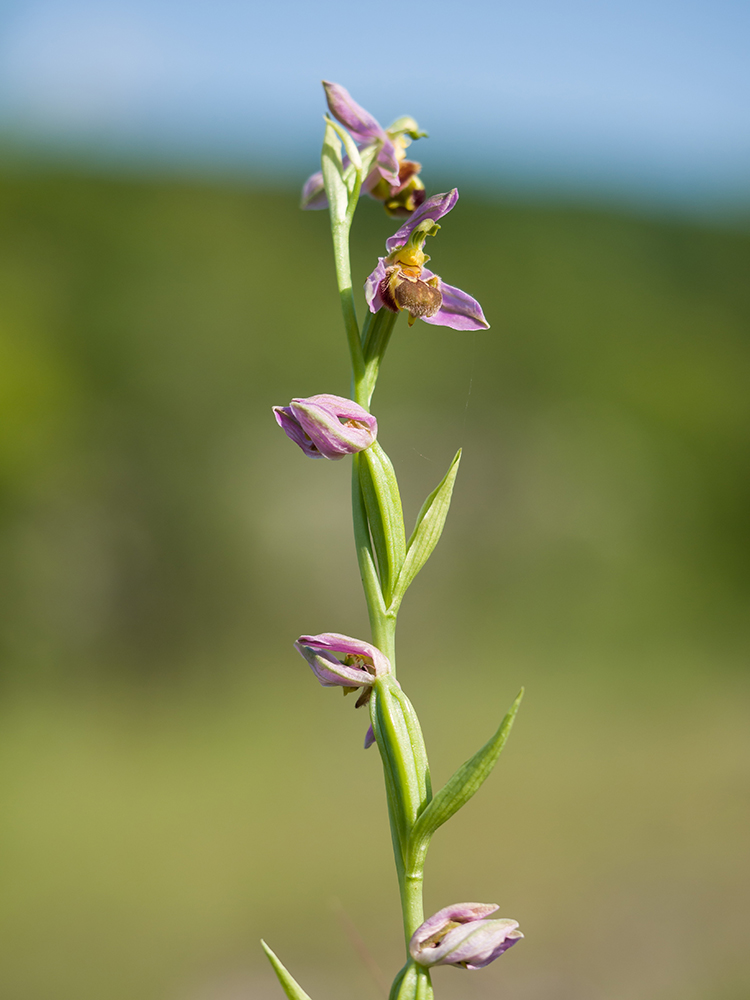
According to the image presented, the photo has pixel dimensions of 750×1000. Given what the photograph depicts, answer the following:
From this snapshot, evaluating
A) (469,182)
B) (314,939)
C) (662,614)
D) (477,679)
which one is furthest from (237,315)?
(662,614)

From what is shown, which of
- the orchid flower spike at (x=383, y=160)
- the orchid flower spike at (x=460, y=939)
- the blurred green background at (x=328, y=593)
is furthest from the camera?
the blurred green background at (x=328, y=593)

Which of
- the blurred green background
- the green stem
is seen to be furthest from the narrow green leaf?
the blurred green background

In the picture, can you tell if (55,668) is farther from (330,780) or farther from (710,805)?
(710,805)

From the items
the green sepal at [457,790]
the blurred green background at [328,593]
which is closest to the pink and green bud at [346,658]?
the green sepal at [457,790]

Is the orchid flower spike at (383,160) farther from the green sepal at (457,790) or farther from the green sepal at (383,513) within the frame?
the green sepal at (457,790)

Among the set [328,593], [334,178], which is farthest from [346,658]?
[328,593]

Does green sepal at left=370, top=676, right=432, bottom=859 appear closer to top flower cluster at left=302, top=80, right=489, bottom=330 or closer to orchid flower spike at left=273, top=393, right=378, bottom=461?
orchid flower spike at left=273, top=393, right=378, bottom=461
